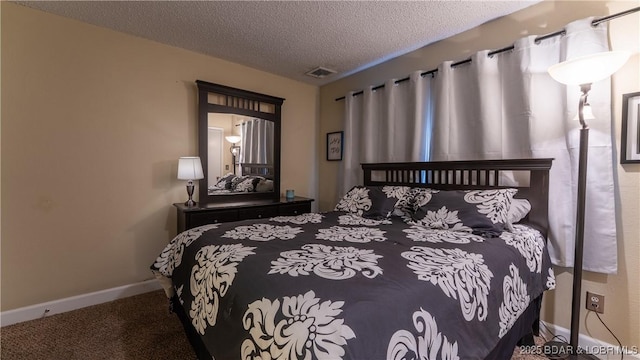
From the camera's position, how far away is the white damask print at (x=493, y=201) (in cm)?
176

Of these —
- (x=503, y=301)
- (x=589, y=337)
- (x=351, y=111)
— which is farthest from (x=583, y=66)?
(x=351, y=111)

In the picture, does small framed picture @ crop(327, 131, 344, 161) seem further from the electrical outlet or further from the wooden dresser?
the electrical outlet

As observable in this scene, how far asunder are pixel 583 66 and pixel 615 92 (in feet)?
1.62

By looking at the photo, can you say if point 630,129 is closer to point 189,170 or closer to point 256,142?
point 256,142

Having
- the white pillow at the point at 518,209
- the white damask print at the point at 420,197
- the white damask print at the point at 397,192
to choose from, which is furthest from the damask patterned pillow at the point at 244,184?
the white pillow at the point at 518,209

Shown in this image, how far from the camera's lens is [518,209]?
1.94 metres

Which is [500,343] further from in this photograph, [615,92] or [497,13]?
[497,13]

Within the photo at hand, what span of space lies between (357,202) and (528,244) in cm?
128

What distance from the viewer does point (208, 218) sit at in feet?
8.45

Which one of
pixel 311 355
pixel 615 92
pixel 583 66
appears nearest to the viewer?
pixel 311 355

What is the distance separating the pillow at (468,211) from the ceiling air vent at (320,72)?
204cm

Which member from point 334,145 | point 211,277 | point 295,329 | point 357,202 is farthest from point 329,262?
point 334,145

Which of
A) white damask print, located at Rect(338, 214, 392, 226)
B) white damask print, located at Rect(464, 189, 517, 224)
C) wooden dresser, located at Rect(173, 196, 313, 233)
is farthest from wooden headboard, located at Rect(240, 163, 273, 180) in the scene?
white damask print, located at Rect(464, 189, 517, 224)

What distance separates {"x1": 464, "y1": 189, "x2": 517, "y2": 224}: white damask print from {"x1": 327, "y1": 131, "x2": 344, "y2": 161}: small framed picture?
1.93m
